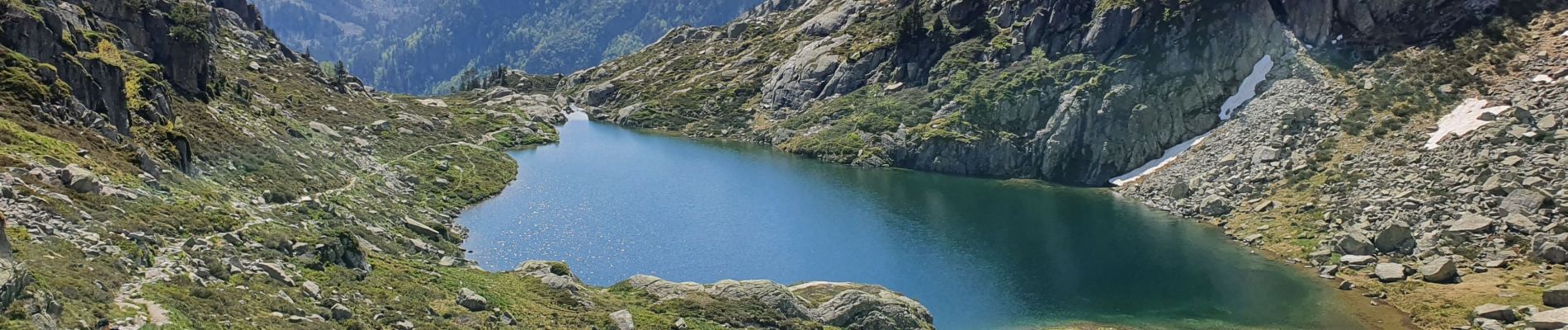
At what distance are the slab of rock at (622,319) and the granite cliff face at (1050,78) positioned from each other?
248 ft

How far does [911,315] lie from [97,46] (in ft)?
178

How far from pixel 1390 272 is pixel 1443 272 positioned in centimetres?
325

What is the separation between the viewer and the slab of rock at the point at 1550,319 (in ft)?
178

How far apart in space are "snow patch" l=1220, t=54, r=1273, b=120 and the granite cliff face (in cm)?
77

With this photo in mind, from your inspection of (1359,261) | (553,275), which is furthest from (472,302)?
(1359,261)

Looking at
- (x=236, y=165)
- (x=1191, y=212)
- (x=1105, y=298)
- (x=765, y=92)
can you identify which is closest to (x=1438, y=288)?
(x=1105, y=298)

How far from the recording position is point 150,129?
59938 mm

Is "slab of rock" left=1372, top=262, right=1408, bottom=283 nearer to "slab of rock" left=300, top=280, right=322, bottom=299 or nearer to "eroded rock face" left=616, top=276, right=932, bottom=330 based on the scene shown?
"eroded rock face" left=616, top=276, right=932, bottom=330

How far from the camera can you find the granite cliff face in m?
115

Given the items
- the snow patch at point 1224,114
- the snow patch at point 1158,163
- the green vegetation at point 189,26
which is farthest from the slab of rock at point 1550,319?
the green vegetation at point 189,26

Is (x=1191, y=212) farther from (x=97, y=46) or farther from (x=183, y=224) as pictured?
(x=97, y=46)

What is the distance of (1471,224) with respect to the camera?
70250mm

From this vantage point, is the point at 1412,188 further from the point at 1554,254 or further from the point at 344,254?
the point at 344,254

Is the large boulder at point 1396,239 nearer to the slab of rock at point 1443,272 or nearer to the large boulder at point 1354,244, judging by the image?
the large boulder at point 1354,244
